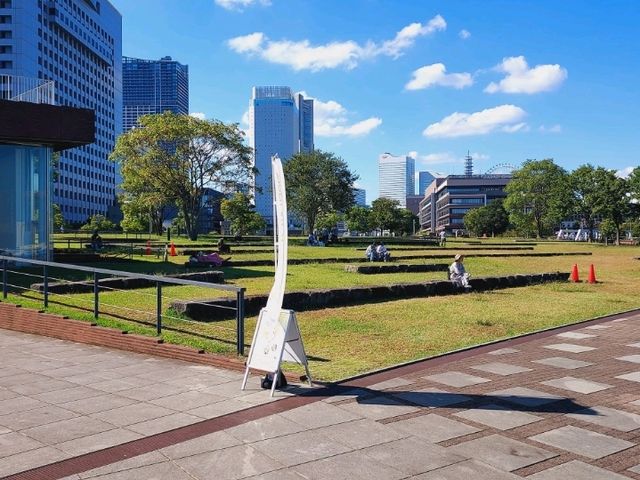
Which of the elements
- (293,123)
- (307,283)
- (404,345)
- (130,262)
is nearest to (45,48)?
(293,123)

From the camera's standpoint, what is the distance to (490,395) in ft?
21.4

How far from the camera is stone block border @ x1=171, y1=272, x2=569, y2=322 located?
36.4 feet

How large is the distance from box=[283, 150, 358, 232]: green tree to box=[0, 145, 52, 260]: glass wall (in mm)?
46298

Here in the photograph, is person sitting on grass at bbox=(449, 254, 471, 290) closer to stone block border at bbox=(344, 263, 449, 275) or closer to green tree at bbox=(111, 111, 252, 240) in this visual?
stone block border at bbox=(344, 263, 449, 275)

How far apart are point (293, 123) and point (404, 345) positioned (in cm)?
13971

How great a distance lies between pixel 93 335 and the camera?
965cm

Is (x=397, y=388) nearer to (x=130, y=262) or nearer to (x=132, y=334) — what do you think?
(x=132, y=334)

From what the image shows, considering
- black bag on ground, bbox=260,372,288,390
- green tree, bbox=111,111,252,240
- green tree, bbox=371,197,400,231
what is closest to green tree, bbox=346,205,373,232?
green tree, bbox=371,197,400,231

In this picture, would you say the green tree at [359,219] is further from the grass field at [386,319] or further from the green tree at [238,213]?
the grass field at [386,319]

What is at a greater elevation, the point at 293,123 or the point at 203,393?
the point at 293,123

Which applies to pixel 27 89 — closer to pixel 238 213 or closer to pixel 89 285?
pixel 89 285

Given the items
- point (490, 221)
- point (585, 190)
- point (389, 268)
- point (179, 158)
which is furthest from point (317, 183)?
point (490, 221)

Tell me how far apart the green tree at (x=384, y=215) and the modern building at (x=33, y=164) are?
9920 cm

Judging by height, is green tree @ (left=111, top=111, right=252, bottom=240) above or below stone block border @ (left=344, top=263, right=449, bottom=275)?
above
